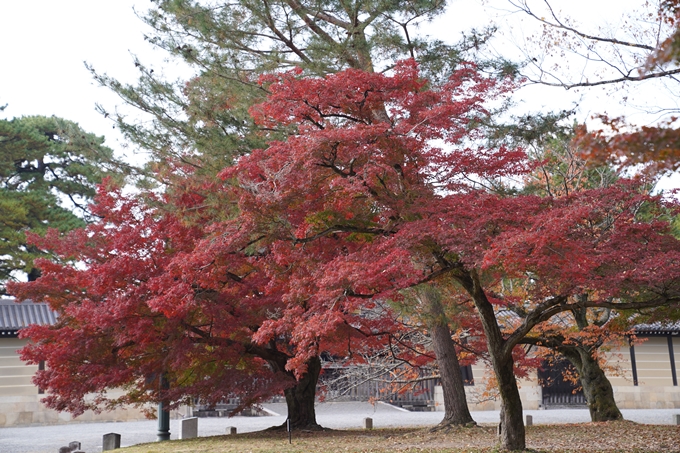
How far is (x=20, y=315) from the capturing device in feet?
70.9

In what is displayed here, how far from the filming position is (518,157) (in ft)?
28.9

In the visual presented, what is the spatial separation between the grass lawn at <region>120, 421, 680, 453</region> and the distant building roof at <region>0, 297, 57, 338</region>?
1127cm

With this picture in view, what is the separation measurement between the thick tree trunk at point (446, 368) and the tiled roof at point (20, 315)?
556 inches

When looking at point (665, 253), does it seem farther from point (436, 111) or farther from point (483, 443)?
point (483, 443)

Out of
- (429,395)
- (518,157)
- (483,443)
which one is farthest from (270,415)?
(518,157)

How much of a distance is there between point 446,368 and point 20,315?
15.7 m

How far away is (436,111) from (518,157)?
1434 millimetres

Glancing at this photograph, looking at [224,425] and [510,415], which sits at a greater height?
[510,415]

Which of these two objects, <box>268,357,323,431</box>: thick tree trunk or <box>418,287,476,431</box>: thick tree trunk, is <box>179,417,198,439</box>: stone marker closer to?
<box>268,357,323,431</box>: thick tree trunk

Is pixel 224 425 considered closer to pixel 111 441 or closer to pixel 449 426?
pixel 111 441

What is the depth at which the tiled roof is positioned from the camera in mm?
20928

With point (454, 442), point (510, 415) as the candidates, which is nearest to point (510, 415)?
point (510, 415)

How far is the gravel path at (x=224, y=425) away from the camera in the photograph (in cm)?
1574

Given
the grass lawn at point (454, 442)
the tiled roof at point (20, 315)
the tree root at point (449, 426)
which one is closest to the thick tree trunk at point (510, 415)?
the grass lawn at point (454, 442)
